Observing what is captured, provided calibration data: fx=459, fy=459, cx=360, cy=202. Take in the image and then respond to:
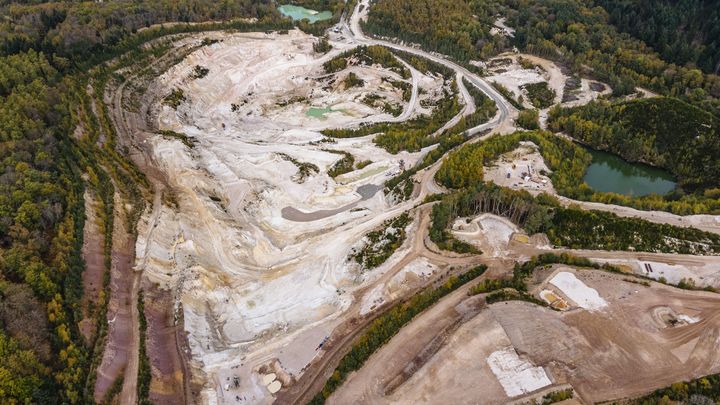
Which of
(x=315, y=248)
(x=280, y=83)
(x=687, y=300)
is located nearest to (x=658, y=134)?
(x=687, y=300)

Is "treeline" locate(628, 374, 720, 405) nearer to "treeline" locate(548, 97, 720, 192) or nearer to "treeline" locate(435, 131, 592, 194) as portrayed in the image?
"treeline" locate(435, 131, 592, 194)

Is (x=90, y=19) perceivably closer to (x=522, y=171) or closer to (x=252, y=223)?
(x=252, y=223)

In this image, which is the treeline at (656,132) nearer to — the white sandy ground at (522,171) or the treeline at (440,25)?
the white sandy ground at (522,171)

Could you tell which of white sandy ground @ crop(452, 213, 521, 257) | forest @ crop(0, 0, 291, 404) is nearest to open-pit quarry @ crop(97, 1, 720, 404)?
white sandy ground @ crop(452, 213, 521, 257)

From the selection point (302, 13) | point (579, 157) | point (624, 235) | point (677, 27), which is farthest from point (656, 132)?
point (302, 13)

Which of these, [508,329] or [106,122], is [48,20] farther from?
[508,329]

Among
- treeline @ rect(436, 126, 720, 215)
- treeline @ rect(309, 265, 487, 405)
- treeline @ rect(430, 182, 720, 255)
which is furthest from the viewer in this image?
treeline @ rect(436, 126, 720, 215)
